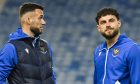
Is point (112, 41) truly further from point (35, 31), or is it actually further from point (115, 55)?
point (35, 31)

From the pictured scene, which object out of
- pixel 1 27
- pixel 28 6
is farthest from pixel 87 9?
pixel 28 6

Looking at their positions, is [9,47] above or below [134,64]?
above

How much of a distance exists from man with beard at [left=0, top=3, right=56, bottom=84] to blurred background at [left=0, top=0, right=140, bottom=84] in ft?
15.2

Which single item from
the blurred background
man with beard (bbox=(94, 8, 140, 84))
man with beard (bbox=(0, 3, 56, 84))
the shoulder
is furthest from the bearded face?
the blurred background

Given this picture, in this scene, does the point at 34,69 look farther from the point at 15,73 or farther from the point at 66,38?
the point at 66,38

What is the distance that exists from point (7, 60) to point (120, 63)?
78 cm

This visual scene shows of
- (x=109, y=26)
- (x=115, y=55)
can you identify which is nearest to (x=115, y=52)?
(x=115, y=55)

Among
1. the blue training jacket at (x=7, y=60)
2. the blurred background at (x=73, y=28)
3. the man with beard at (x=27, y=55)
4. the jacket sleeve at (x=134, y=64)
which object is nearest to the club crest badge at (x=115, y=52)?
the jacket sleeve at (x=134, y=64)

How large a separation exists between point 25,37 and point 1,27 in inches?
228

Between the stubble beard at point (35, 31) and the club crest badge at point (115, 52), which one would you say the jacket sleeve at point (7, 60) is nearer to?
the stubble beard at point (35, 31)

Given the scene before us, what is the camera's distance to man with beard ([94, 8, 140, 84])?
3010 mm

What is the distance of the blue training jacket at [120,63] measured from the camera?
3006mm

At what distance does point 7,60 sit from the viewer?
120 inches

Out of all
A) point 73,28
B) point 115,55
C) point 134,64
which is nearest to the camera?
point 134,64
